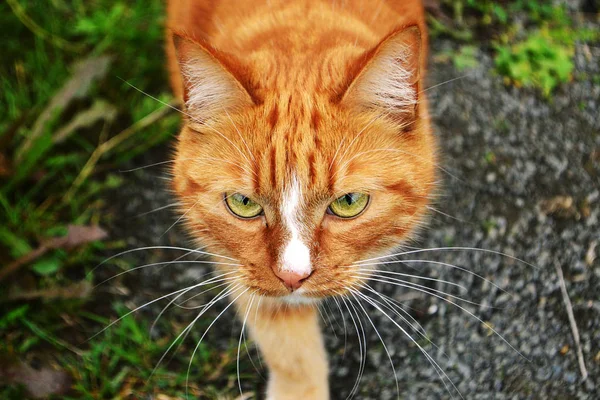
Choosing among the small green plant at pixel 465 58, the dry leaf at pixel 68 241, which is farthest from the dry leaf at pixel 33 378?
the small green plant at pixel 465 58

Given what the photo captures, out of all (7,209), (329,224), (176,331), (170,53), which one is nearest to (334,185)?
(329,224)

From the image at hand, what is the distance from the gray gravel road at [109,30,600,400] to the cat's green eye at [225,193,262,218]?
619 millimetres

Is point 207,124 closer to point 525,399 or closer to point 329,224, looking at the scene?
point 329,224

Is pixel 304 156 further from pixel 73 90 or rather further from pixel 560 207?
pixel 73 90

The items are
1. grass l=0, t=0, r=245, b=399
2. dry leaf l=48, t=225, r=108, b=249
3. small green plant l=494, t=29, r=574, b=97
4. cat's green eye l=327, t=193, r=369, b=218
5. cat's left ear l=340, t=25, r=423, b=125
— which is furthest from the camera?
small green plant l=494, t=29, r=574, b=97

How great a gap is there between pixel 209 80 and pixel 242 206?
14.2 inches

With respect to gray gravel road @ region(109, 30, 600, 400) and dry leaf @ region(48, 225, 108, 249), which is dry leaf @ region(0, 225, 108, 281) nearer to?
dry leaf @ region(48, 225, 108, 249)

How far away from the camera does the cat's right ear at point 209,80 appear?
5.90ft

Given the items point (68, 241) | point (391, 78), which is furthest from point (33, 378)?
point (391, 78)

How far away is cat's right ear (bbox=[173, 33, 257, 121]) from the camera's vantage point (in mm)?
1800

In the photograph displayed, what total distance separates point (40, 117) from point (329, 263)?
5.44 feet

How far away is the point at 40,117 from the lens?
2910mm

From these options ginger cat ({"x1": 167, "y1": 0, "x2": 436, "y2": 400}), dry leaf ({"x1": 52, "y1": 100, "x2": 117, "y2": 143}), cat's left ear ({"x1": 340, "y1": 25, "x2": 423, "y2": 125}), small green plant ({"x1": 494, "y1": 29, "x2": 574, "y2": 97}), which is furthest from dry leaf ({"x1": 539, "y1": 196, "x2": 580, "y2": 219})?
dry leaf ({"x1": 52, "y1": 100, "x2": 117, "y2": 143})

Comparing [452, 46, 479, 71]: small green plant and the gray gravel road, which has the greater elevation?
[452, 46, 479, 71]: small green plant
